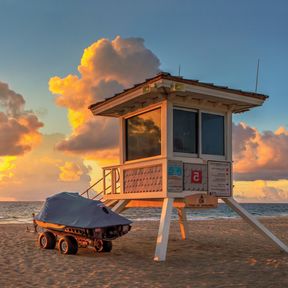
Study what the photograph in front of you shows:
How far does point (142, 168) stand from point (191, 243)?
4.17 m

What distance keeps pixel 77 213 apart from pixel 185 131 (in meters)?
3.91

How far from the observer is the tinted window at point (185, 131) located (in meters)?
13.3

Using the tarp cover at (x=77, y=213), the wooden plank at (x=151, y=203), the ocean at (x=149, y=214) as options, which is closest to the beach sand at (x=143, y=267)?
the tarp cover at (x=77, y=213)

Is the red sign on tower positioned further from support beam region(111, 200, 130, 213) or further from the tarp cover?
support beam region(111, 200, 130, 213)

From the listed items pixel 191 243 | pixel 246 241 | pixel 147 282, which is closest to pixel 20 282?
pixel 147 282

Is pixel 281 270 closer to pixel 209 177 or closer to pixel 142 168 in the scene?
pixel 209 177

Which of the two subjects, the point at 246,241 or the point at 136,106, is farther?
the point at 246,241

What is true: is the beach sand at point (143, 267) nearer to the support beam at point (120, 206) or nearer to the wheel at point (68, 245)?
the wheel at point (68, 245)

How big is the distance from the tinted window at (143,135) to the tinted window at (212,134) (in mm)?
1438

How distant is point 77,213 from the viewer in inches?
521

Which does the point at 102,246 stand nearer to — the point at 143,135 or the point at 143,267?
the point at 143,267

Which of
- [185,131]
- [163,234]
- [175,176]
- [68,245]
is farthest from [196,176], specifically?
[68,245]

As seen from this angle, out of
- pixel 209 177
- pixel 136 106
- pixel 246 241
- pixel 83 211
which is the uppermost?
pixel 136 106

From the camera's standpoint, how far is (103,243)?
533 inches
